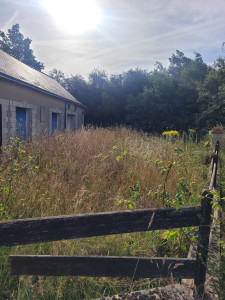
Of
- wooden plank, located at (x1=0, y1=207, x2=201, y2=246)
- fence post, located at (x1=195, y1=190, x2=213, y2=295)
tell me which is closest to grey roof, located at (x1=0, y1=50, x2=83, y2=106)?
wooden plank, located at (x1=0, y1=207, x2=201, y2=246)

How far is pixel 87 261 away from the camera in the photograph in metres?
1.56

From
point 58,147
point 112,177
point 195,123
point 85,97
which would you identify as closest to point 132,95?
point 85,97

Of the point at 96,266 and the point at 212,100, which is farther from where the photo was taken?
the point at 212,100

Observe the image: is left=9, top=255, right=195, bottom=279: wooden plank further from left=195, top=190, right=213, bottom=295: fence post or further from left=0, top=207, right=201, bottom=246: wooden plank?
left=0, top=207, right=201, bottom=246: wooden plank

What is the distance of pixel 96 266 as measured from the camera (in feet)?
5.17

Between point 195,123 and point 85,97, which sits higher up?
point 85,97

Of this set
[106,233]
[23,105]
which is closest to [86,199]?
[106,233]

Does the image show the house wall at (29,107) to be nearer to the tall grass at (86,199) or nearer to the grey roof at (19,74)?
the grey roof at (19,74)

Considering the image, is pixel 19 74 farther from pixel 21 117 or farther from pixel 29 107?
pixel 21 117

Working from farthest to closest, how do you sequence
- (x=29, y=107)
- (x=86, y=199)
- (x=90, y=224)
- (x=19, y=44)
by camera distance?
1. (x=19, y=44)
2. (x=29, y=107)
3. (x=86, y=199)
4. (x=90, y=224)

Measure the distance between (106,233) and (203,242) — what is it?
0.73 meters

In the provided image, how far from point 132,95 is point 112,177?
717 inches

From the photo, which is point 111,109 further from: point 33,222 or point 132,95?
point 33,222

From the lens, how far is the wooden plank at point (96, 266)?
1.53 meters
